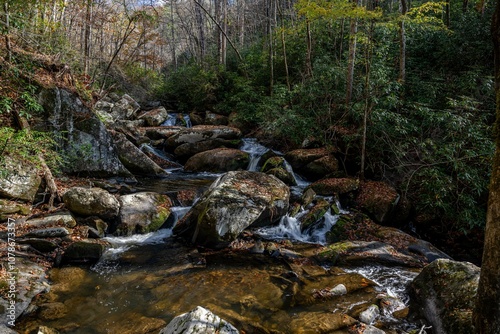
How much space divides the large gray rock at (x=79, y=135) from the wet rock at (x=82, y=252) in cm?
386

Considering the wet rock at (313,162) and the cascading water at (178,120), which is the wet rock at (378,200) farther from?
the cascading water at (178,120)

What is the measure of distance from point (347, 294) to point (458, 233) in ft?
17.0

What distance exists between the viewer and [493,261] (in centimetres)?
221

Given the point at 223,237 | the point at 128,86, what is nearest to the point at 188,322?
the point at 223,237

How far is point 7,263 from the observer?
4.85m

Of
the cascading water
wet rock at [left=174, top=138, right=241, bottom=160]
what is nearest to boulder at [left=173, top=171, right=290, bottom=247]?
wet rock at [left=174, top=138, right=241, bottom=160]

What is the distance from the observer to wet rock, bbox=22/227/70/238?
19.4 feet

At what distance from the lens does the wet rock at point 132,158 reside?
10992 millimetres

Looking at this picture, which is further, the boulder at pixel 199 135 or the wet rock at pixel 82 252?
the boulder at pixel 199 135

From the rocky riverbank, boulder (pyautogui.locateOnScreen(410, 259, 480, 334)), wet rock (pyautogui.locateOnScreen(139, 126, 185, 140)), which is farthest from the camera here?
wet rock (pyautogui.locateOnScreen(139, 126, 185, 140))

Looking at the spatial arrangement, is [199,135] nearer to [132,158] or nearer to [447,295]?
[132,158]

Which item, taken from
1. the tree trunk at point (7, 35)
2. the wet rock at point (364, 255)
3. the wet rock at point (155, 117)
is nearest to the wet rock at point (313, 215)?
the wet rock at point (364, 255)

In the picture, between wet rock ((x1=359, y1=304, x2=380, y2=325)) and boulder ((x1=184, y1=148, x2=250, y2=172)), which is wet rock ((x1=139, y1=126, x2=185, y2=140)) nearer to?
boulder ((x1=184, y1=148, x2=250, y2=172))

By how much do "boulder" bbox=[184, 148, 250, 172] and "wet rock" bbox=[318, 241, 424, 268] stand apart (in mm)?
6227
